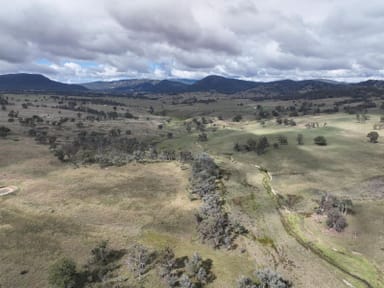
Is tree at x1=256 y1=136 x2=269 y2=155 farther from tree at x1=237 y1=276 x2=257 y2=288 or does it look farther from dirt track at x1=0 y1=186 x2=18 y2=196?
tree at x1=237 y1=276 x2=257 y2=288

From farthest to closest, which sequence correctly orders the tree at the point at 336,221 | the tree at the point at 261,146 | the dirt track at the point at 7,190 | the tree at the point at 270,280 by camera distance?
the tree at the point at 261,146, the dirt track at the point at 7,190, the tree at the point at 336,221, the tree at the point at 270,280

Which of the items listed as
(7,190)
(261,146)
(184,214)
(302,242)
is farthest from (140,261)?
(261,146)

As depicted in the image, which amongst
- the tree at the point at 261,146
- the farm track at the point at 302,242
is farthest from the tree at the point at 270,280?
the tree at the point at 261,146

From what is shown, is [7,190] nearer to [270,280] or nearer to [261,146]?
[270,280]

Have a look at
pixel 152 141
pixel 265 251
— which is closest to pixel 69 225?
pixel 265 251

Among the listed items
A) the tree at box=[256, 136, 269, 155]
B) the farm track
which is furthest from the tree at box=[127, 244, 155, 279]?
the tree at box=[256, 136, 269, 155]

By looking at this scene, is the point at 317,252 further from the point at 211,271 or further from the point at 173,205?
the point at 173,205

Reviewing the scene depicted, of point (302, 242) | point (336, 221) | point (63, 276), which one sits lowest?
point (302, 242)

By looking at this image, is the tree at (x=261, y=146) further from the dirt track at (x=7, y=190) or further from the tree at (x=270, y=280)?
the dirt track at (x=7, y=190)
